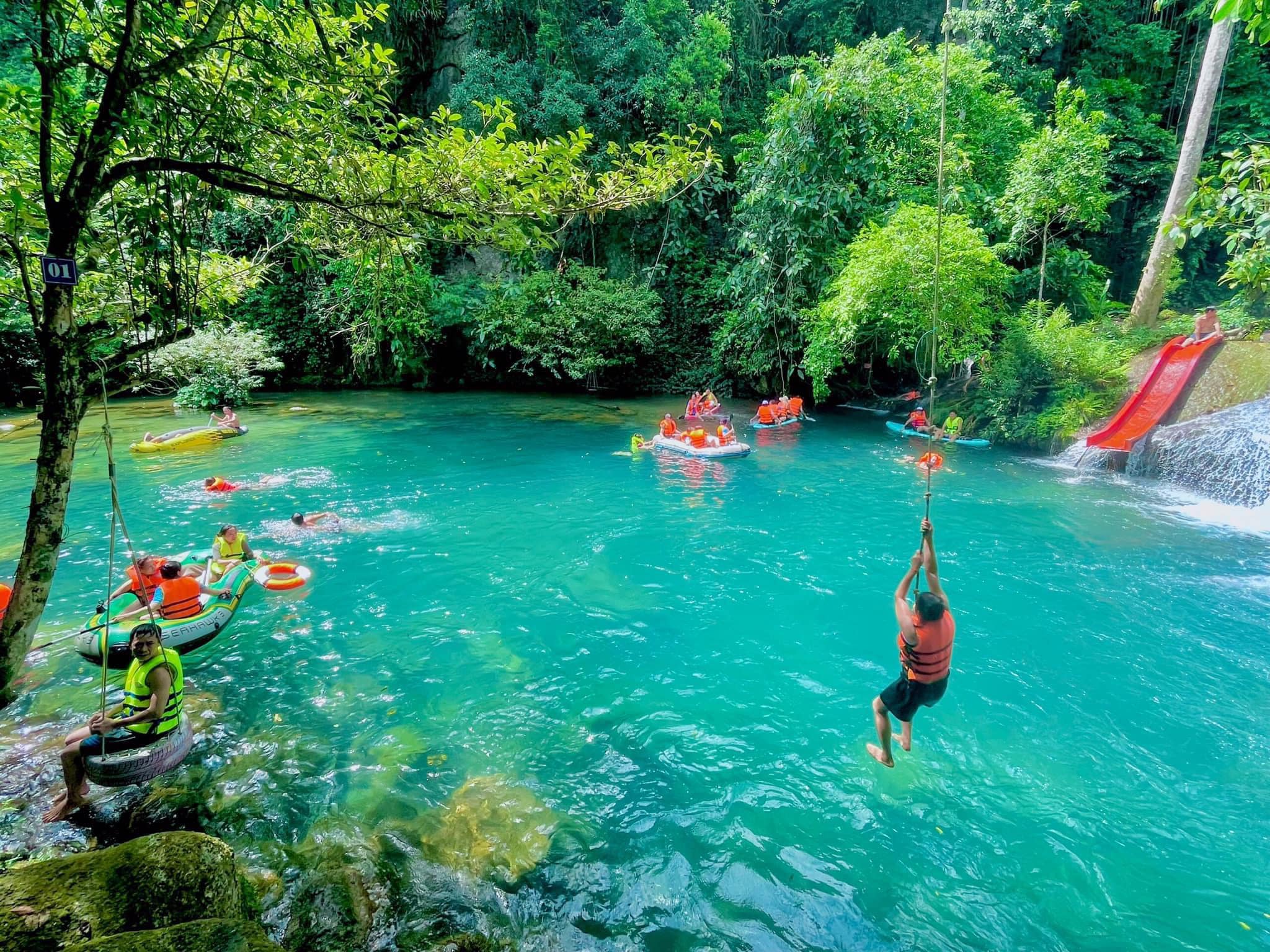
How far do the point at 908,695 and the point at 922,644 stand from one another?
19.4 inches

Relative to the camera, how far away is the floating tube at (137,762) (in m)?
4.54

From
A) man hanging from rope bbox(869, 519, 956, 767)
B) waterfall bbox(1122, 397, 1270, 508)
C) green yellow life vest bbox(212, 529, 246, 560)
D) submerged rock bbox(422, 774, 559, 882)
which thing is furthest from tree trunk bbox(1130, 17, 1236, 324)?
green yellow life vest bbox(212, 529, 246, 560)

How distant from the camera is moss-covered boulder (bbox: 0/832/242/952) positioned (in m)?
2.34

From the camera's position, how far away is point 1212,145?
21531mm

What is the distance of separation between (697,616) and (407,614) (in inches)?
140

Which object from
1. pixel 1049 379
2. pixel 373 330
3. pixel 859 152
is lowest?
pixel 1049 379

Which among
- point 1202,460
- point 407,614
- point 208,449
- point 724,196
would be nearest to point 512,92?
point 724,196

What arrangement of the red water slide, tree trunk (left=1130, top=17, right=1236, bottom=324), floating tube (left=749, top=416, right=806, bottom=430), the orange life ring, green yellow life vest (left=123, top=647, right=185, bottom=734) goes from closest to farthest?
green yellow life vest (left=123, top=647, right=185, bottom=734)
the orange life ring
the red water slide
tree trunk (left=1130, top=17, right=1236, bottom=324)
floating tube (left=749, top=416, right=806, bottom=430)

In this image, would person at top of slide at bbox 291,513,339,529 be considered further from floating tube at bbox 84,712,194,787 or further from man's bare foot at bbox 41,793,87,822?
man's bare foot at bbox 41,793,87,822

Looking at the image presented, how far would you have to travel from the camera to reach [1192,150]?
15.3 metres

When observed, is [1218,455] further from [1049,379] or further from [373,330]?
[373,330]

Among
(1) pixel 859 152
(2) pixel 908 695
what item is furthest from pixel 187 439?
(1) pixel 859 152

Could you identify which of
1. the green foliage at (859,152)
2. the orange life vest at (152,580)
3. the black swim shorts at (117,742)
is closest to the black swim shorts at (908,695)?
the black swim shorts at (117,742)

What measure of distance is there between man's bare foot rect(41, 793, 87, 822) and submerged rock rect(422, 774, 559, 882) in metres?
2.43
